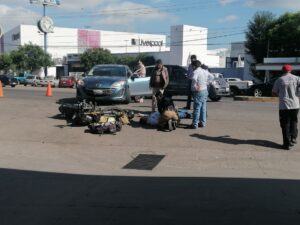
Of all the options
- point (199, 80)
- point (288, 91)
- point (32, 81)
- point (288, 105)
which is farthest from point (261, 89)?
point (32, 81)

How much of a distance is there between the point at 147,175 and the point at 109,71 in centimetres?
889

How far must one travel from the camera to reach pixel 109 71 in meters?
16.1

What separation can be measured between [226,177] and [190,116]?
17.9 ft

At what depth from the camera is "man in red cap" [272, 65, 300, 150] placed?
9.26 meters

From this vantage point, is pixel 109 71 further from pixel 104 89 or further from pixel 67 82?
pixel 67 82

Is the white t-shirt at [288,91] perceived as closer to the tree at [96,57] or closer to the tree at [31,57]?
the tree at [96,57]

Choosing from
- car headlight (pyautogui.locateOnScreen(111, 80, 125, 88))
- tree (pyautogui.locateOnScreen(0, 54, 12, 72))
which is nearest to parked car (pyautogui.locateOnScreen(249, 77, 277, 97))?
car headlight (pyautogui.locateOnScreen(111, 80, 125, 88))

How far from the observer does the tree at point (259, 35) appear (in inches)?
1960

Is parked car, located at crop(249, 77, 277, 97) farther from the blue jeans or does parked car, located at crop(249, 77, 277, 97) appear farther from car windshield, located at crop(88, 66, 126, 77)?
the blue jeans

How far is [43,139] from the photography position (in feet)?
35.1

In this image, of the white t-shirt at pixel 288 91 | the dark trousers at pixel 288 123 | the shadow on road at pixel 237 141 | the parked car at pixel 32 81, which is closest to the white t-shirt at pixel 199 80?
the shadow on road at pixel 237 141

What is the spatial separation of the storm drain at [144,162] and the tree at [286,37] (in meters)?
41.5

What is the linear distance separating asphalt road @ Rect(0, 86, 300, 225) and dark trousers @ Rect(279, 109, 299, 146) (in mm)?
310

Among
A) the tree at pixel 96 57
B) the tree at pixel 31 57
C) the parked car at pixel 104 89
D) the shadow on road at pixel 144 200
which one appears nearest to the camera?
the shadow on road at pixel 144 200
